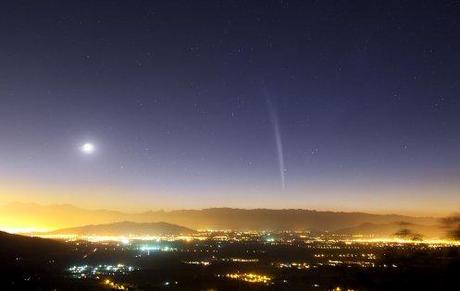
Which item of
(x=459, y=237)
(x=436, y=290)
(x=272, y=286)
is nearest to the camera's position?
(x=459, y=237)

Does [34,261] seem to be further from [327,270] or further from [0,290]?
[327,270]

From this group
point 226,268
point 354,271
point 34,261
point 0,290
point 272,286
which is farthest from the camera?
point 34,261

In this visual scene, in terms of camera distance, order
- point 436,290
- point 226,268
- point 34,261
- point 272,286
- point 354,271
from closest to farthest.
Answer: point 436,290, point 272,286, point 354,271, point 226,268, point 34,261

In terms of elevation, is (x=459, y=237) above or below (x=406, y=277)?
above

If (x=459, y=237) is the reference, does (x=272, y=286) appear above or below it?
below

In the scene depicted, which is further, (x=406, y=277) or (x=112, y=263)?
(x=112, y=263)

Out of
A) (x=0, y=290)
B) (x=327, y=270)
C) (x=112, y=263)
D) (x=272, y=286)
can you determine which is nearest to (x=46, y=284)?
(x=0, y=290)

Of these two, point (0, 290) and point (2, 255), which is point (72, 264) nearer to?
point (2, 255)

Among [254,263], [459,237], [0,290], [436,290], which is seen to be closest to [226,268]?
[254,263]

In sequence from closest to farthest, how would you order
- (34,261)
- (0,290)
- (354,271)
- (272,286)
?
(0,290)
(272,286)
(354,271)
(34,261)
